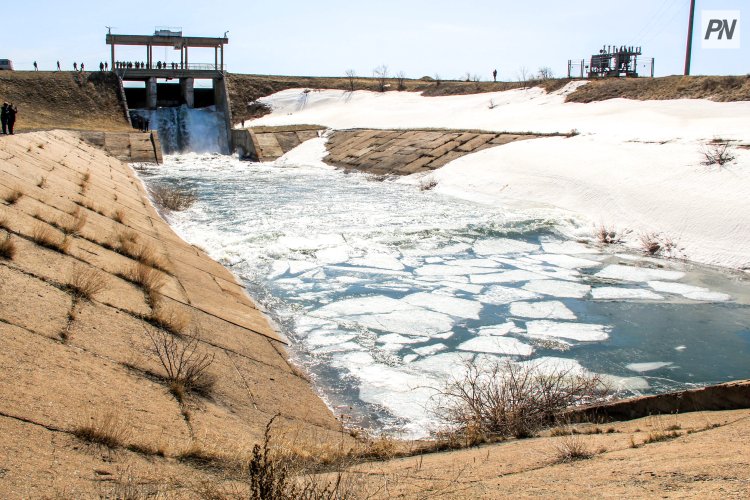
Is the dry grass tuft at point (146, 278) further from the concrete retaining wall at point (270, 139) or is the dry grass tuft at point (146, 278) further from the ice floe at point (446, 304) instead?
the concrete retaining wall at point (270, 139)

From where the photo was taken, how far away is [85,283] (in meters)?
6.59

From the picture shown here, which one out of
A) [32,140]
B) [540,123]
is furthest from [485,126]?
[32,140]

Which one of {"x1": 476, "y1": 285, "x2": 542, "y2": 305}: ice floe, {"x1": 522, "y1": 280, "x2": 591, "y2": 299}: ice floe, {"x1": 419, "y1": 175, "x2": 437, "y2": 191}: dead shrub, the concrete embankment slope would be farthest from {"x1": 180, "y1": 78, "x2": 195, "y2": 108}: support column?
→ {"x1": 476, "y1": 285, "x2": 542, "y2": 305}: ice floe

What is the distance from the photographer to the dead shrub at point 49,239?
24.5 feet

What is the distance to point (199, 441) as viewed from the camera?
4461mm

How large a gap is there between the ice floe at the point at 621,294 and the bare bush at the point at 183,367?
19.4 ft

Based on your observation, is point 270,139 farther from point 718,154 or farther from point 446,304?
point 446,304

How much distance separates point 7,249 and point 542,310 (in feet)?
20.0

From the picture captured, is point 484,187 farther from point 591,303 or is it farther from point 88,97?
point 88,97

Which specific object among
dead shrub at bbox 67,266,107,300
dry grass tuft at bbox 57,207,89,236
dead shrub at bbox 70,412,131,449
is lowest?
dead shrub at bbox 70,412,131,449

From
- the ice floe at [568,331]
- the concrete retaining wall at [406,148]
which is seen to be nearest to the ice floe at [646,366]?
the ice floe at [568,331]

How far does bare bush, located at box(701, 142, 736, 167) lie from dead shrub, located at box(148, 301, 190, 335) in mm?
11804

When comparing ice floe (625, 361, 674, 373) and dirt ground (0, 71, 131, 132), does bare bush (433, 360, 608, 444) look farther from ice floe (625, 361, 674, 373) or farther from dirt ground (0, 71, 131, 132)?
dirt ground (0, 71, 131, 132)

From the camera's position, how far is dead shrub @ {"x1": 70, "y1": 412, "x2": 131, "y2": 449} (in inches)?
158
